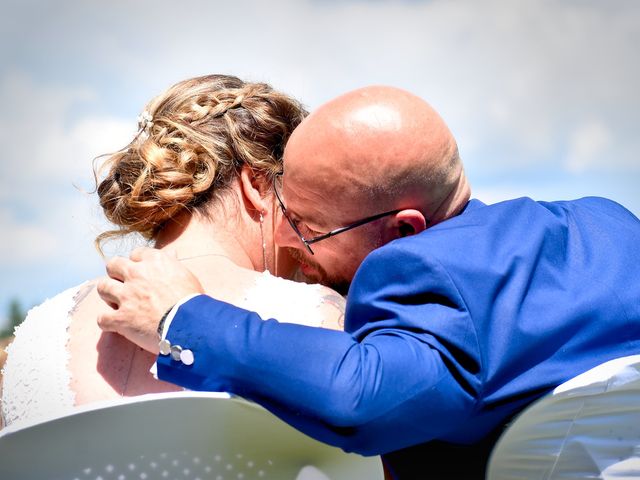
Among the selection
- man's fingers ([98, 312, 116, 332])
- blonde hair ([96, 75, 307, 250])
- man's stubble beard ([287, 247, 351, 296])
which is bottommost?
man's stubble beard ([287, 247, 351, 296])

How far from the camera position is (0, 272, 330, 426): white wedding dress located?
2.45 meters

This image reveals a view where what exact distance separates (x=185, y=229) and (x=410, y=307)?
3.09ft

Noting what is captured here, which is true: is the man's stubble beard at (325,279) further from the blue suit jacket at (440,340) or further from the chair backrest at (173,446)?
the chair backrest at (173,446)

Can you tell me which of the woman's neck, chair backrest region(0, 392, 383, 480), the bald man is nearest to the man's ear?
the bald man

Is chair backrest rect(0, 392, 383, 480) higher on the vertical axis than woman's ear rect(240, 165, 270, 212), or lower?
lower

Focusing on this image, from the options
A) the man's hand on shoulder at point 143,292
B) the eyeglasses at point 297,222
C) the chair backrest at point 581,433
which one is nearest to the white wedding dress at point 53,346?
the eyeglasses at point 297,222

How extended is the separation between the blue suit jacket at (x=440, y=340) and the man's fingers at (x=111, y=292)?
0.83ft

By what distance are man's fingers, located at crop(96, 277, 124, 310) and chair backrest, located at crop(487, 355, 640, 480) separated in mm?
1014

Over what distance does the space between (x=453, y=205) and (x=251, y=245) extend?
26.8 inches

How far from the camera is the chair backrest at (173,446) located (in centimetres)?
191

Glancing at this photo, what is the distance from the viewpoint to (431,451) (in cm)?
228

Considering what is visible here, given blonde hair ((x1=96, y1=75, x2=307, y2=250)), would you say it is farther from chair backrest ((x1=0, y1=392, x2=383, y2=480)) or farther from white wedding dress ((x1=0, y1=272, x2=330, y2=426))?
chair backrest ((x1=0, y1=392, x2=383, y2=480))

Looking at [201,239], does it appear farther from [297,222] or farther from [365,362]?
[365,362]

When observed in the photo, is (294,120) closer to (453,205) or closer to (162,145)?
(162,145)
